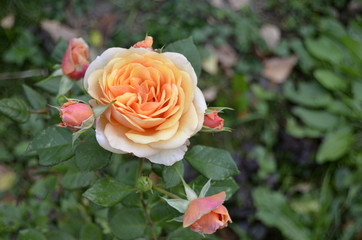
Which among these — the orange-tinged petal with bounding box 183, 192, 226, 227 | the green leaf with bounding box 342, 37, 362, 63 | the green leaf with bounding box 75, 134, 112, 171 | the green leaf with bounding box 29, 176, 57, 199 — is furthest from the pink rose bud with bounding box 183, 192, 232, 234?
the green leaf with bounding box 342, 37, 362, 63

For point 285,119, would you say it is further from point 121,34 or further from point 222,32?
point 121,34

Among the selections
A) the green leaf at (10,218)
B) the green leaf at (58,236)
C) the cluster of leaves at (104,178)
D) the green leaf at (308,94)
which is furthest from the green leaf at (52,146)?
the green leaf at (308,94)

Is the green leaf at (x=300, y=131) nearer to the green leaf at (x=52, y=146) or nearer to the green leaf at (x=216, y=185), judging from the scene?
the green leaf at (x=216, y=185)

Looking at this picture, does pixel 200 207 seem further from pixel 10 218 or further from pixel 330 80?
pixel 330 80

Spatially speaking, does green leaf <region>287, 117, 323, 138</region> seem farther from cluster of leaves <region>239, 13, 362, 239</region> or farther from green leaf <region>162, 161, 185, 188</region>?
green leaf <region>162, 161, 185, 188</region>

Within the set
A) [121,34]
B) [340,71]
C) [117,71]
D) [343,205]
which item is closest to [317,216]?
[343,205]

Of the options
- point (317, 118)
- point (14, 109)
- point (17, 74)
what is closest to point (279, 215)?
point (317, 118)
